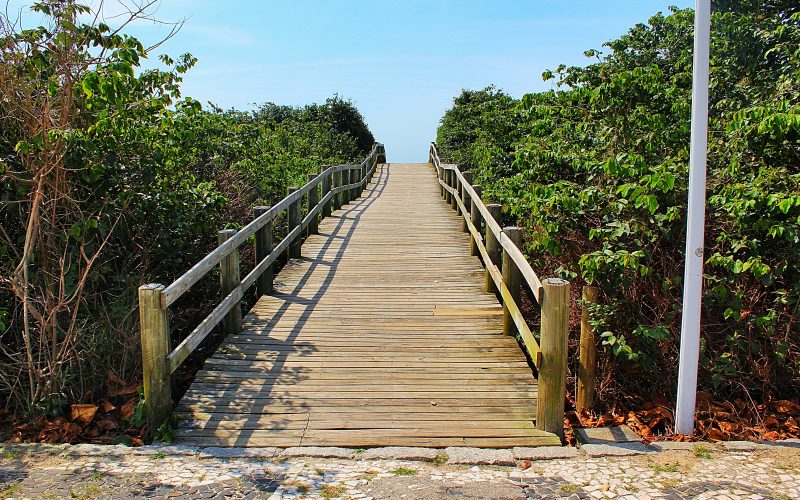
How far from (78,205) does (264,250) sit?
7.45 ft

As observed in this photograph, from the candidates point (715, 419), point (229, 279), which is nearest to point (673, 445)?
point (715, 419)

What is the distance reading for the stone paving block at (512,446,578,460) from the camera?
4.03 metres

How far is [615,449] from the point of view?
4137mm

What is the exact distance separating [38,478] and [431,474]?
7.15 ft

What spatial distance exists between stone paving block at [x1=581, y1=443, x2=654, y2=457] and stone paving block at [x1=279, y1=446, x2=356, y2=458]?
1.42 metres

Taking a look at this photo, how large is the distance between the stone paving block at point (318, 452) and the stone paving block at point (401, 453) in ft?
0.32

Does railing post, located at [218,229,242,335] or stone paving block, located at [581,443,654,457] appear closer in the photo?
stone paving block, located at [581,443,654,457]

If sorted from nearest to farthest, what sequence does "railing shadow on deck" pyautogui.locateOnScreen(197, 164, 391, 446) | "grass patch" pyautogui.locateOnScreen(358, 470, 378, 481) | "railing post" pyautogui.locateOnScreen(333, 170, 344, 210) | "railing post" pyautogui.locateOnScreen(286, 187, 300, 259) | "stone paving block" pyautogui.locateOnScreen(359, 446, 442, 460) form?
"grass patch" pyautogui.locateOnScreen(358, 470, 378, 481)
"stone paving block" pyautogui.locateOnScreen(359, 446, 442, 460)
"railing shadow on deck" pyautogui.locateOnScreen(197, 164, 391, 446)
"railing post" pyautogui.locateOnScreen(286, 187, 300, 259)
"railing post" pyautogui.locateOnScreen(333, 170, 344, 210)

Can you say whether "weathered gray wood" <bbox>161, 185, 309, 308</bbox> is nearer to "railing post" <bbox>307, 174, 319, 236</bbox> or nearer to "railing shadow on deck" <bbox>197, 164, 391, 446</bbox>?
"railing shadow on deck" <bbox>197, 164, 391, 446</bbox>

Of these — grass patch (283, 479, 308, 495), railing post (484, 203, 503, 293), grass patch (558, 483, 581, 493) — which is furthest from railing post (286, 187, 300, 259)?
grass patch (558, 483, 581, 493)

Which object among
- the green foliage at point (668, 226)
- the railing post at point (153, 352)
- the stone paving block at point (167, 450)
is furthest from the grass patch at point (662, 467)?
the railing post at point (153, 352)

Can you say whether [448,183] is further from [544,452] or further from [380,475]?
[380,475]

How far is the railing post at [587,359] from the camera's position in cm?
489

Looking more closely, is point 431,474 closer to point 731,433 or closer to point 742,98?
point 731,433
